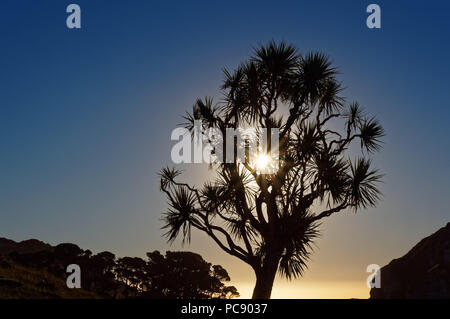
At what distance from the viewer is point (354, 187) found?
58.5ft

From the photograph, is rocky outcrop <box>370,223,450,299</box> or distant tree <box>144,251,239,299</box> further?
distant tree <box>144,251,239,299</box>

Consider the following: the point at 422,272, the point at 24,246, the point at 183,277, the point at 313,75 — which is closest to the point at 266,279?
the point at 313,75

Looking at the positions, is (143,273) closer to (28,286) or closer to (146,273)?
(146,273)

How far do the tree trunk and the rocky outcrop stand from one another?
22.2 m

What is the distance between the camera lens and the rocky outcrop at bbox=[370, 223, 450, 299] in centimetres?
3694

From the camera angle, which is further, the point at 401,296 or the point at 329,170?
Result: the point at 401,296

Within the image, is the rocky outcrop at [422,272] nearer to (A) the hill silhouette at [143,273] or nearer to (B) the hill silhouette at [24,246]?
(A) the hill silhouette at [143,273]

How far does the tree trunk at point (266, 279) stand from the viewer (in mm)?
17922

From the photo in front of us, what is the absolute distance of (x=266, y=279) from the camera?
18.0 metres

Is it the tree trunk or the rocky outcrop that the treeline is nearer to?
the rocky outcrop

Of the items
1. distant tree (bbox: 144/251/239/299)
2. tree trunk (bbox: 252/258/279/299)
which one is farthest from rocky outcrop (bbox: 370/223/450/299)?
tree trunk (bbox: 252/258/279/299)
